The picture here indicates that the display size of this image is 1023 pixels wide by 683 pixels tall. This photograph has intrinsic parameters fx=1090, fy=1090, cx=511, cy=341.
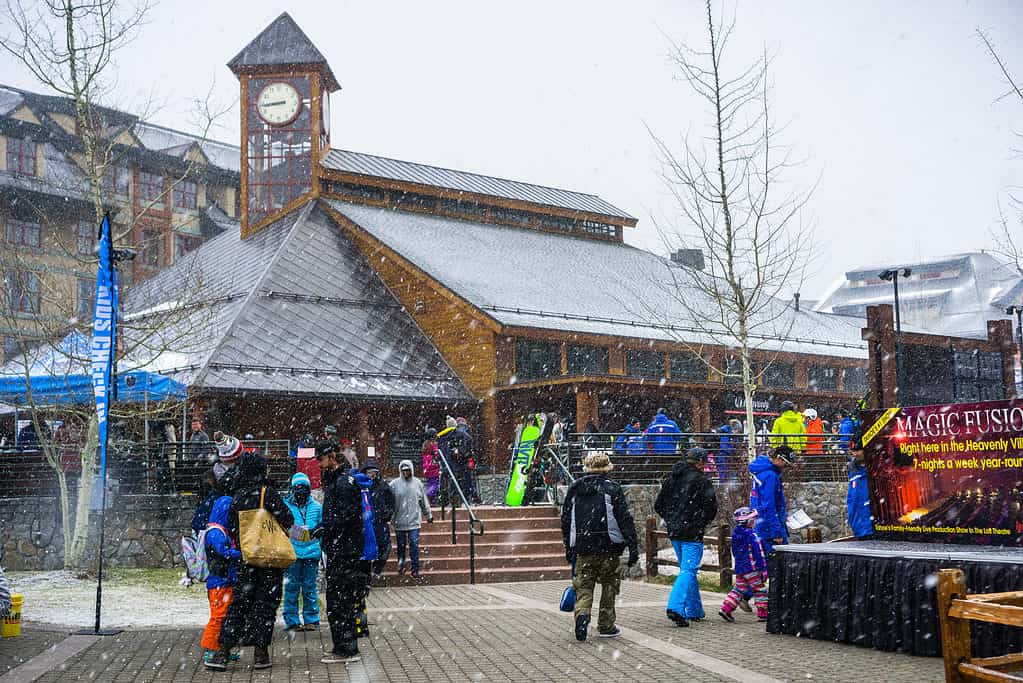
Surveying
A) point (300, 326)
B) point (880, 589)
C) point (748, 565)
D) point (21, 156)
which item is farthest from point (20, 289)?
point (21, 156)

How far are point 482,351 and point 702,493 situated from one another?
19194 millimetres

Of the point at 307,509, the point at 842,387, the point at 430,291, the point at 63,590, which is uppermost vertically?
the point at 430,291

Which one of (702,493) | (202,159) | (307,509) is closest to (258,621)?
(307,509)

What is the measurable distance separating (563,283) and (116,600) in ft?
72.7

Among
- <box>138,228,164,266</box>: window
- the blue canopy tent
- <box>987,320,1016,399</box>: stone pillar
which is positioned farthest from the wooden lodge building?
<box>138,228,164,266</box>: window

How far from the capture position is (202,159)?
192 feet

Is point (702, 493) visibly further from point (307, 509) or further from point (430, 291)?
point (430, 291)

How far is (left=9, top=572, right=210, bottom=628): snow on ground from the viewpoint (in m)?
12.3

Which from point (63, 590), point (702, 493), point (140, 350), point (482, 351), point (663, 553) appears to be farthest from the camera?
point (482, 351)

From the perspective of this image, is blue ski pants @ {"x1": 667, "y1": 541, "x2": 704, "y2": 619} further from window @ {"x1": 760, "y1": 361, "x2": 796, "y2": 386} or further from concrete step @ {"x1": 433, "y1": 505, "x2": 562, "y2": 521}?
window @ {"x1": 760, "y1": 361, "x2": 796, "y2": 386}

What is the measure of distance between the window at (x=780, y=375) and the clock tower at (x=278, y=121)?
1652 cm

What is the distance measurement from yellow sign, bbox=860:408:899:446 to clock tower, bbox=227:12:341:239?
28.3 meters

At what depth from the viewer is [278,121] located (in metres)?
37.5

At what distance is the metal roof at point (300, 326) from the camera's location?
86.4 ft
